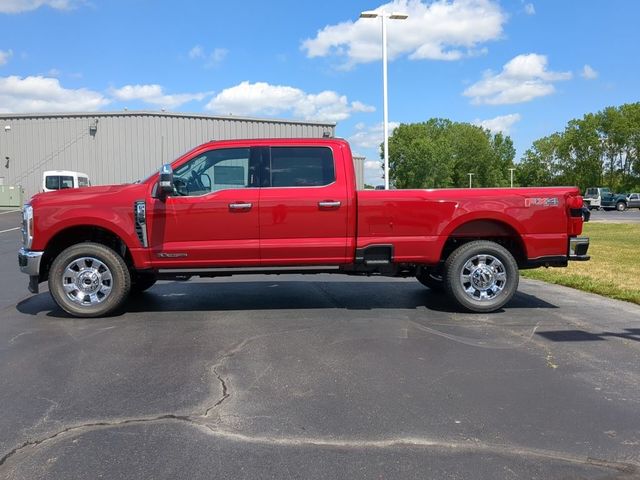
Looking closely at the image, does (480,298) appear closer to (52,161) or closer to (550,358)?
(550,358)

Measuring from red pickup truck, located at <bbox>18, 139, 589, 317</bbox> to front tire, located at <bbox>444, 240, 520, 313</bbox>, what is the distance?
1 cm

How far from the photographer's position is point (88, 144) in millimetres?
38719

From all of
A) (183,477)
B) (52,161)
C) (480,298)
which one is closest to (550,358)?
(480,298)

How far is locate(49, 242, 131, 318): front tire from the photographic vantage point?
21.8 feet

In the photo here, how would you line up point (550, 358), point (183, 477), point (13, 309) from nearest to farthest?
point (183, 477) < point (550, 358) < point (13, 309)

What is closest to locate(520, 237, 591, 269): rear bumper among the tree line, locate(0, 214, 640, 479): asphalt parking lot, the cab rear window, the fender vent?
locate(0, 214, 640, 479): asphalt parking lot

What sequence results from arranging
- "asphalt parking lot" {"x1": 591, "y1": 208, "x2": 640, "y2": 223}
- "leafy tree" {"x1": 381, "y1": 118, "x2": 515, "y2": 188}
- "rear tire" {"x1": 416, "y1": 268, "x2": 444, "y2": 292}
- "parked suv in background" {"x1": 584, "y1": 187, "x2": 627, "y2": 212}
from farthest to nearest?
"leafy tree" {"x1": 381, "y1": 118, "x2": 515, "y2": 188}
"parked suv in background" {"x1": 584, "y1": 187, "x2": 627, "y2": 212}
"asphalt parking lot" {"x1": 591, "y1": 208, "x2": 640, "y2": 223}
"rear tire" {"x1": 416, "y1": 268, "x2": 444, "y2": 292}

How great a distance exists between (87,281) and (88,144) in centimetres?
3526

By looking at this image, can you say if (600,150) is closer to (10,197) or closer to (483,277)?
(10,197)

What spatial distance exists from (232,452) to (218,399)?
0.88 m

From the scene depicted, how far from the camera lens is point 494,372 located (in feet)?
15.6

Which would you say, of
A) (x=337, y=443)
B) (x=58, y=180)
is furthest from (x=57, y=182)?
(x=337, y=443)

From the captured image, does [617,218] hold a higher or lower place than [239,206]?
lower

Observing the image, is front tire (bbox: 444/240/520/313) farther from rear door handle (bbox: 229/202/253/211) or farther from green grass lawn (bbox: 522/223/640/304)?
rear door handle (bbox: 229/202/253/211)
